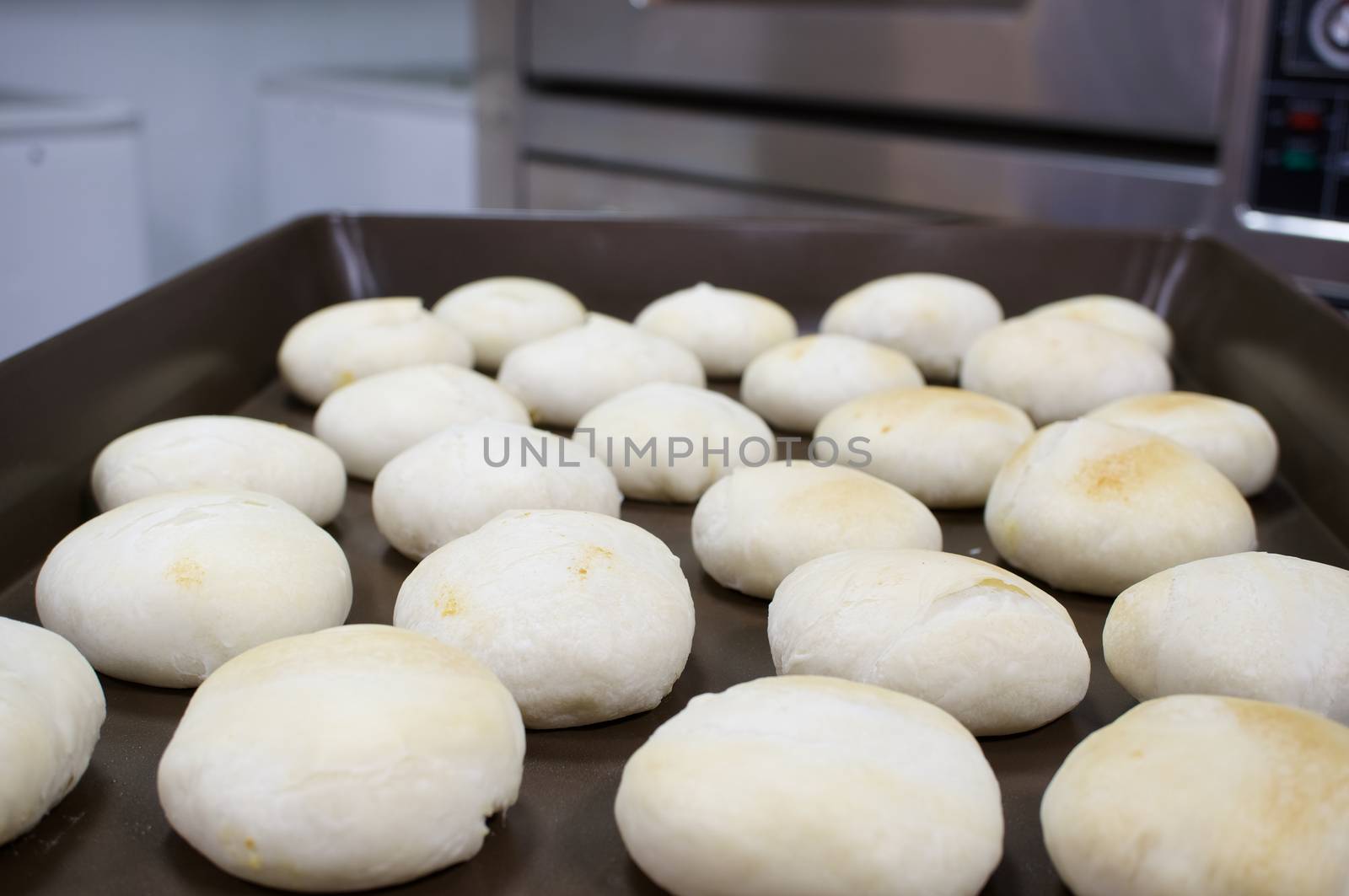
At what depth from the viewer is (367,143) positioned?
2717mm

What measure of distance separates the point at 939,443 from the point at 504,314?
0.50 m

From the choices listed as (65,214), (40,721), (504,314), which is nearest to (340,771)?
(40,721)

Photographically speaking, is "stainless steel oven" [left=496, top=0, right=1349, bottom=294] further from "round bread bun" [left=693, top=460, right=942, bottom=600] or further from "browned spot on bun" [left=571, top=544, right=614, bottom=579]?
"browned spot on bun" [left=571, top=544, right=614, bottom=579]

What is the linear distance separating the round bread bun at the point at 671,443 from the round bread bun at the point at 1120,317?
1.32 ft

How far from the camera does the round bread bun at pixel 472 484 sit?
2.88 feet

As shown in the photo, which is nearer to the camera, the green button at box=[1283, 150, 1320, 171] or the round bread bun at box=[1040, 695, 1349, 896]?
the round bread bun at box=[1040, 695, 1349, 896]

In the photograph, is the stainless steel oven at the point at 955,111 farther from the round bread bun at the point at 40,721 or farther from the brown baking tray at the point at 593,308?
the round bread bun at the point at 40,721

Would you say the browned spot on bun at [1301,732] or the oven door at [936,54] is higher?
the oven door at [936,54]

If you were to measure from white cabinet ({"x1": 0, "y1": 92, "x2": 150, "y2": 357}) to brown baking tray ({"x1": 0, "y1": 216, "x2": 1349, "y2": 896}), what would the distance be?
116 cm

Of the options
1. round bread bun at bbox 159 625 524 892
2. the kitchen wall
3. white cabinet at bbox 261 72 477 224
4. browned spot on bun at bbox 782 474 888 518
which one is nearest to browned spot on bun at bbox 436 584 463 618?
round bread bun at bbox 159 625 524 892

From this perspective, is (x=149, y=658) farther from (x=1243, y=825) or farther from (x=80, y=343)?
(x=1243, y=825)

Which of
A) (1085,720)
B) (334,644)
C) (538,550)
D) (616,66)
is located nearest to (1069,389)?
(1085,720)

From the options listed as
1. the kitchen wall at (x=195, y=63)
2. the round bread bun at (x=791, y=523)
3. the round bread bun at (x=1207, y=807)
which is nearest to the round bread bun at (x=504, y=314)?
the round bread bun at (x=791, y=523)

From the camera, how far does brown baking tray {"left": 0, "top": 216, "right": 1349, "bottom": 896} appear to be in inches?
22.5
